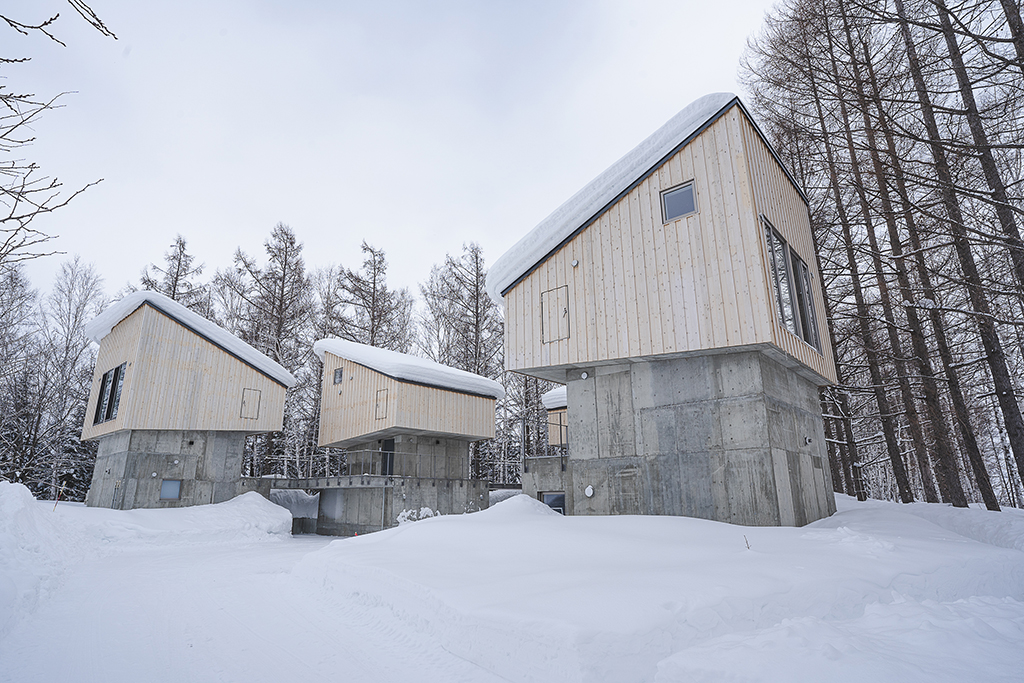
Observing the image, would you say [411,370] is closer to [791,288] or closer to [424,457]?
[424,457]

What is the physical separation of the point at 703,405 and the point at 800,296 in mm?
3710

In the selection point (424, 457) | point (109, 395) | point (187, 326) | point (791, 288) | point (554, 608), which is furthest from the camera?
point (424, 457)

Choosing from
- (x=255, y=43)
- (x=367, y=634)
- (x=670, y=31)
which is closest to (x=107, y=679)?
(x=367, y=634)

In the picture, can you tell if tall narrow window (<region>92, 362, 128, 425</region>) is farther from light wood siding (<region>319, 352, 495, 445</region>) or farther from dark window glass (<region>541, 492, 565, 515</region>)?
dark window glass (<region>541, 492, 565, 515</region>)

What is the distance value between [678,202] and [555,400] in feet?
44.9

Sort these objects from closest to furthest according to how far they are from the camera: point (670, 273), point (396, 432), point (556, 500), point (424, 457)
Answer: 1. point (670, 273)
2. point (556, 500)
3. point (396, 432)
4. point (424, 457)

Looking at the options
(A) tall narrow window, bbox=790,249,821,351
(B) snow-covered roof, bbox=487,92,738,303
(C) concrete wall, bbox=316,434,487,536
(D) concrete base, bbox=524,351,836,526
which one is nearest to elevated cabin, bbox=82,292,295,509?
(C) concrete wall, bbox=316,434,487,536

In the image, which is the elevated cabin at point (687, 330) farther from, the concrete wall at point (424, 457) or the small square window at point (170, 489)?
the small square window at point (170, 489)

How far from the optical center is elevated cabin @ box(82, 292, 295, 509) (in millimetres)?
16891

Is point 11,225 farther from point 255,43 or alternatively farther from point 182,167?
point 182,167

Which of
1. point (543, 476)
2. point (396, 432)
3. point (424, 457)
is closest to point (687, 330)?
point (543, 476)

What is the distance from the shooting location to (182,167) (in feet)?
41.0

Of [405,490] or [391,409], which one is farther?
[391,409]

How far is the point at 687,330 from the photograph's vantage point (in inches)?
358
